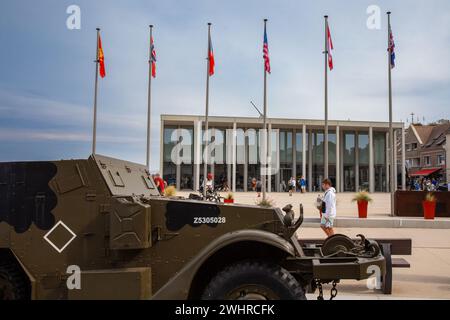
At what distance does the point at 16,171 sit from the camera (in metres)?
4.62

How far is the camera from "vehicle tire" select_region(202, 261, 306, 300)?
13.4 ft

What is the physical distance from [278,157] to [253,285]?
4578cm

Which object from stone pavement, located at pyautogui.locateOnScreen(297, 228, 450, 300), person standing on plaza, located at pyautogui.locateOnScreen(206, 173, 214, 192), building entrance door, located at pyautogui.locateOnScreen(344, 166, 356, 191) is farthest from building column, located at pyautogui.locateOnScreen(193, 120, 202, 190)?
stone pavement, located at pyautogui.locateOnScreen(297, 228, 450, 300)

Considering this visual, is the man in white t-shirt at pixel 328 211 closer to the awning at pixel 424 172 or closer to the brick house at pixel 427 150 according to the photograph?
the brick house at pixel 427 150

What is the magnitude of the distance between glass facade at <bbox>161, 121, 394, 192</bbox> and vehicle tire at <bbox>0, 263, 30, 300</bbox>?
39.7m

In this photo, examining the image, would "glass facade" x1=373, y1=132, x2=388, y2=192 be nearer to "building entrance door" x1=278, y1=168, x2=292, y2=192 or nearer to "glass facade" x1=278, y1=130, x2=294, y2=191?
"glass facade" x1=278, y1=130, x2=294, y2=191

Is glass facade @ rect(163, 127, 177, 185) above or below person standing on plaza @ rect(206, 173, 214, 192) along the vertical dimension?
above

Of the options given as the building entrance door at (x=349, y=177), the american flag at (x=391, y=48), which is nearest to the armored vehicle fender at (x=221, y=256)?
the american flag at (x=391, y=48)

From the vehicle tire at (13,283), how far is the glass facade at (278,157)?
130 ft

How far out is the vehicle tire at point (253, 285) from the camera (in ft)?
13.4

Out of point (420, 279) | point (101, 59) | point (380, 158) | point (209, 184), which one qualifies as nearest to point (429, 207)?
point (420, 279)
